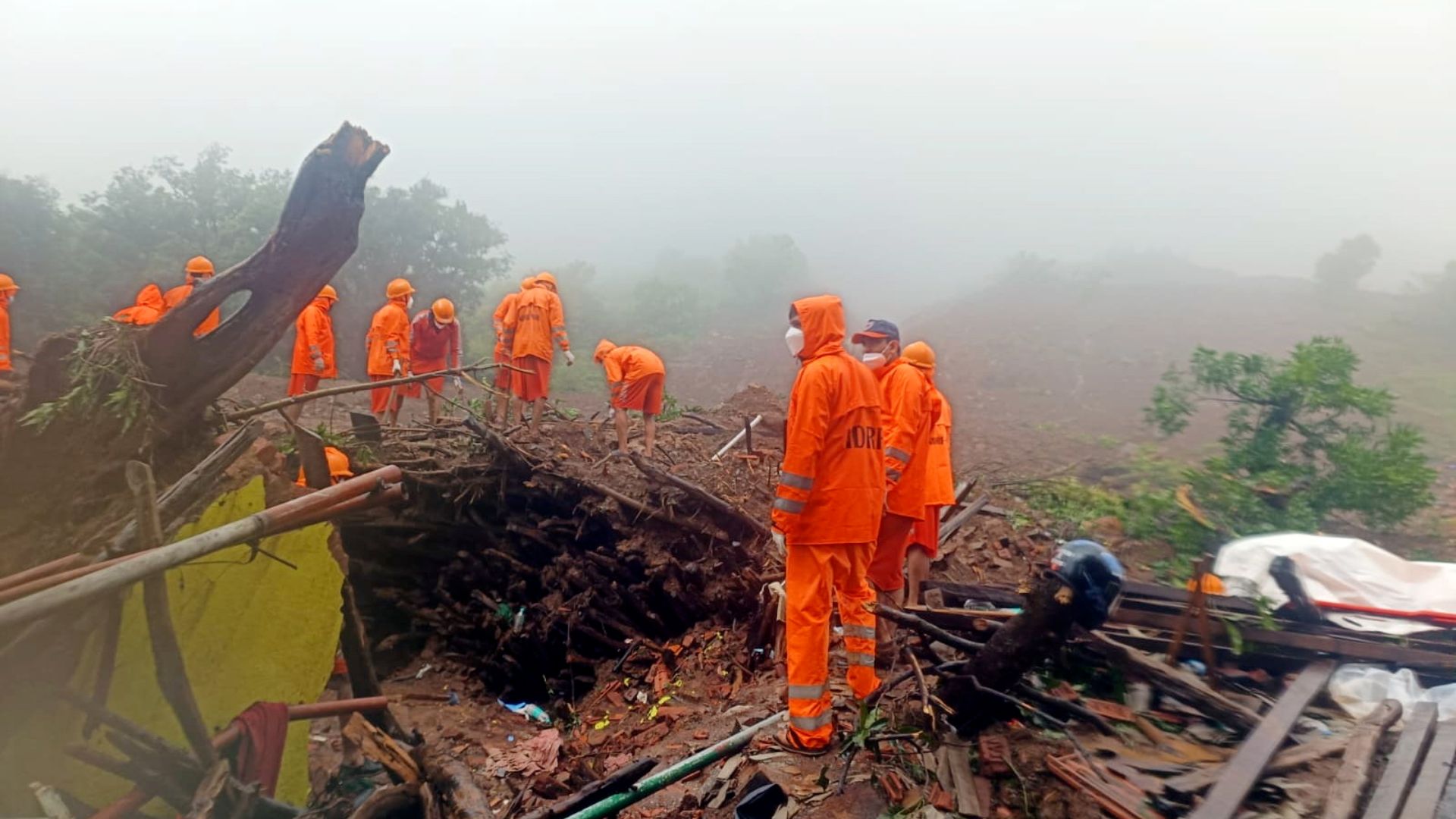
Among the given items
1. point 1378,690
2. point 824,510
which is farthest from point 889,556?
point 1378,690

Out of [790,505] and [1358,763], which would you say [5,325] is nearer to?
[790,505]

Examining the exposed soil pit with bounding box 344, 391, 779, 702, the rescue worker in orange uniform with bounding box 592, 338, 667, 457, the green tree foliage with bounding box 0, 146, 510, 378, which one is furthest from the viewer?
the green tree foliage with bounding box 0, 146, 510, 378

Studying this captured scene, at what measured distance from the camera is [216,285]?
347cm

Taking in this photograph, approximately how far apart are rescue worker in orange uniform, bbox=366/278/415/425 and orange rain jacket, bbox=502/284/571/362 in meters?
1.27

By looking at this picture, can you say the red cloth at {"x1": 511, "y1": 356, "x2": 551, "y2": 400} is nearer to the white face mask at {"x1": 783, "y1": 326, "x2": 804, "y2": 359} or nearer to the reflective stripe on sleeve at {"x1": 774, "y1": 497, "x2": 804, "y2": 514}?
the white face mask at {"x1": 783, "y1": 326, "x2": 804, "y2": 359}

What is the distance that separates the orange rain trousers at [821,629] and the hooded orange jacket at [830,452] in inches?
5.1

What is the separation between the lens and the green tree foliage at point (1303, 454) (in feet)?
26.4

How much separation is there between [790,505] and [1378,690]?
9.56 ft

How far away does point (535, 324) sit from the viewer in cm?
844

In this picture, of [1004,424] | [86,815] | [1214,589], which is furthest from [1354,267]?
[86,815]

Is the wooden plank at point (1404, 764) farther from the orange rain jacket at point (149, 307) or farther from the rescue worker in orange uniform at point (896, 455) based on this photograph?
the orange rain jacket at point (149, 307)

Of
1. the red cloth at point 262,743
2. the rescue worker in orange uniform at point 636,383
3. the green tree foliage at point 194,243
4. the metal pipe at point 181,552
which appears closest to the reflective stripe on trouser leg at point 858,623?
the metal pipe at point 181,552

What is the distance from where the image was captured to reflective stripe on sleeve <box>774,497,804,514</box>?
3750 mm

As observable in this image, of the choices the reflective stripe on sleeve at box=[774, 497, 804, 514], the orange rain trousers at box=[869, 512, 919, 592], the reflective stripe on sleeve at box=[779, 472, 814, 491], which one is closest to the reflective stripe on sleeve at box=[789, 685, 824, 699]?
the reflective stripe on sleeve at box=[774, 497, 804, 514]
